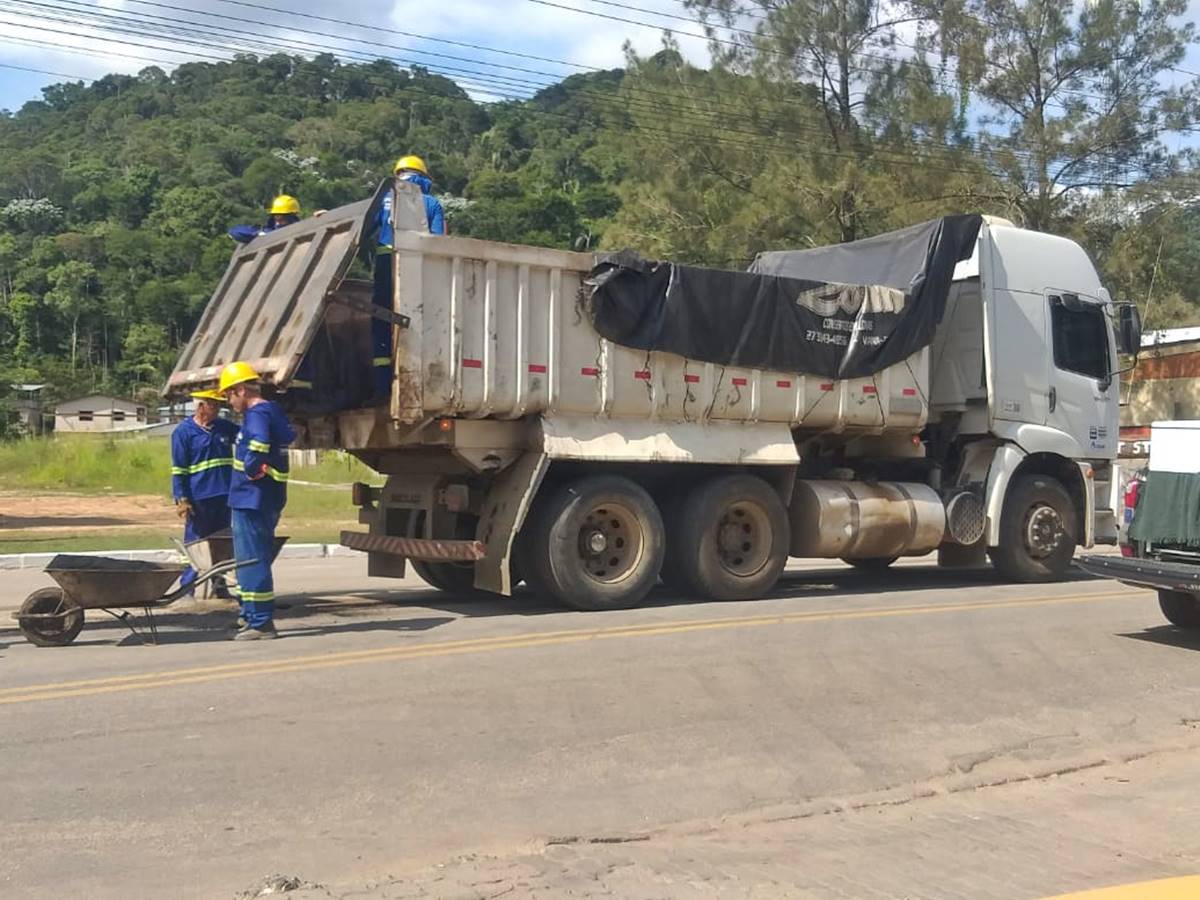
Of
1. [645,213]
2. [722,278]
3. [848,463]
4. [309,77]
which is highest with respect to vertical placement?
[309,77]

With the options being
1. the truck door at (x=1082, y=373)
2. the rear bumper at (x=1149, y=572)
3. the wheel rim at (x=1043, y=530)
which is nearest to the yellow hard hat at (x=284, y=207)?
the rear bumper at (x=1149, y=572)

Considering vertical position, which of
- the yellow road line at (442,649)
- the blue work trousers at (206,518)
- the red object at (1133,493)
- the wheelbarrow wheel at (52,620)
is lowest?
the yellow road line at (442,649)

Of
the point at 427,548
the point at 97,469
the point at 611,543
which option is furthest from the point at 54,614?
the point at 97,469

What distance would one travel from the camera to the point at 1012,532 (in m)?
12.3

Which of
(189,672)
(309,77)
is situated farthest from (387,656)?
(309,77)

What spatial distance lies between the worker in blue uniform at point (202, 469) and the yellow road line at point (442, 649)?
8.99 ft

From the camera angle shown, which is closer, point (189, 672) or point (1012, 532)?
point (189, 672)

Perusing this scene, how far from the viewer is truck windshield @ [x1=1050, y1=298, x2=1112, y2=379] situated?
12594 mm

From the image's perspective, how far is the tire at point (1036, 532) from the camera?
1229 centimetres

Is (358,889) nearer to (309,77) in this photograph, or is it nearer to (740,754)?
(740,754)

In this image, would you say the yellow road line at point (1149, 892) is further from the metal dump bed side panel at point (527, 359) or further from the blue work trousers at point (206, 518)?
the blue work trousers at point (206, 518)

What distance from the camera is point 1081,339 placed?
1281 cm

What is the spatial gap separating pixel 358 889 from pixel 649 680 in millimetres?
3231

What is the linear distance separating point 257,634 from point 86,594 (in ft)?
3.57
